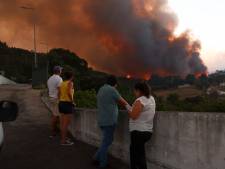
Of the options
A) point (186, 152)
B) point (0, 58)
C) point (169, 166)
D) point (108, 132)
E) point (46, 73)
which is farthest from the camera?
point (0, 58)

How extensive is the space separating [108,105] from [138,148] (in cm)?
126

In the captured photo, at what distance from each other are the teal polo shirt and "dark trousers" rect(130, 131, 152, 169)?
3.53 feet

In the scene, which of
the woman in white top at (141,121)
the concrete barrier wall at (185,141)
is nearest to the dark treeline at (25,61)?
the concrete barrier wall at (185,141)

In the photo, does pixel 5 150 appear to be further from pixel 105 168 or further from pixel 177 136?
pixel 177 136

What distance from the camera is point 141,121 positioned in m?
7.34

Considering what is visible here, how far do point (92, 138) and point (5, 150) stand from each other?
199 cm

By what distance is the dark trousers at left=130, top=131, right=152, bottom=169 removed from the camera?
7371mm

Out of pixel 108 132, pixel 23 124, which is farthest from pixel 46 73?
pixel 108 132

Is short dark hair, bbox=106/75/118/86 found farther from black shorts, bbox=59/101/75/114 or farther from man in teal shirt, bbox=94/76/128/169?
black shorts, bbox=59/101/75/114

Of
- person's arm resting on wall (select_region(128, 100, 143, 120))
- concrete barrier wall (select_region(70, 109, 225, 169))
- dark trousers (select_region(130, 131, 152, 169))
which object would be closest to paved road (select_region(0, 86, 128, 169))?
concrete barrier wall (select_region(70, 109, 225, 169))

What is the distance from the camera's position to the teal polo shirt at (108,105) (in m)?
8.40

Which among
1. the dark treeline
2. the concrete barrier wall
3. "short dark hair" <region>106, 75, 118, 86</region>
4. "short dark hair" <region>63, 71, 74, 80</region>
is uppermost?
the dark treeline

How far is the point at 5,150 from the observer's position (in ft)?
34.1

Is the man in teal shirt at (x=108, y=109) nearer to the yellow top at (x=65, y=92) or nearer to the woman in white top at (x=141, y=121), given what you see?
the woman in white top at (x=141, y=121)
